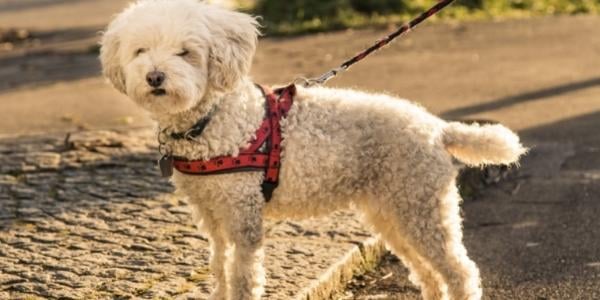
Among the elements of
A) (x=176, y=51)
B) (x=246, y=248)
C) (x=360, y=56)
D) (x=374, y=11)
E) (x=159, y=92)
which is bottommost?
(x=246, y=248)

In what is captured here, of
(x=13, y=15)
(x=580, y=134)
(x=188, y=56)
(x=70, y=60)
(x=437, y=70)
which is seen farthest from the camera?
(x=13, y=15)

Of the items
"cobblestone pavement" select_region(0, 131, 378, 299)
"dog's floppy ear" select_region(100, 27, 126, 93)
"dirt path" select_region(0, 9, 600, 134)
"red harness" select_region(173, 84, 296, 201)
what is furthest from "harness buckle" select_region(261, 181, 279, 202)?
"dirt path" select_region(0, 9, 600, 134)

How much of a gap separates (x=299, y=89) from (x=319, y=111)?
211 mm

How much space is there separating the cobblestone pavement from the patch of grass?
7.05 meters

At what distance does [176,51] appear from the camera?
16.6 ft

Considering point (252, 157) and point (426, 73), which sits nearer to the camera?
point (252, 157)

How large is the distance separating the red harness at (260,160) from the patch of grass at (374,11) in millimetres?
9839

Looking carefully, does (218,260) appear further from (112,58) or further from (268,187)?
(112,58)

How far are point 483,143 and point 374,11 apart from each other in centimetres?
1088

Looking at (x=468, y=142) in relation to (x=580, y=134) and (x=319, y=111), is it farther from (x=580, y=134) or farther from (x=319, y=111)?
(x=580, y=134)

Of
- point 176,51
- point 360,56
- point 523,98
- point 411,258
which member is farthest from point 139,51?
point 523,98

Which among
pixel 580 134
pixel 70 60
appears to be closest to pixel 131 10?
pixel 580 134

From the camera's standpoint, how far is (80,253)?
21.3 ft

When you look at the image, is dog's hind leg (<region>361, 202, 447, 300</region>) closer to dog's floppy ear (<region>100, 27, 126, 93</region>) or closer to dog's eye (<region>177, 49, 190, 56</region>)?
dog's eye (<region>177, 49, 190, 56</region>)
